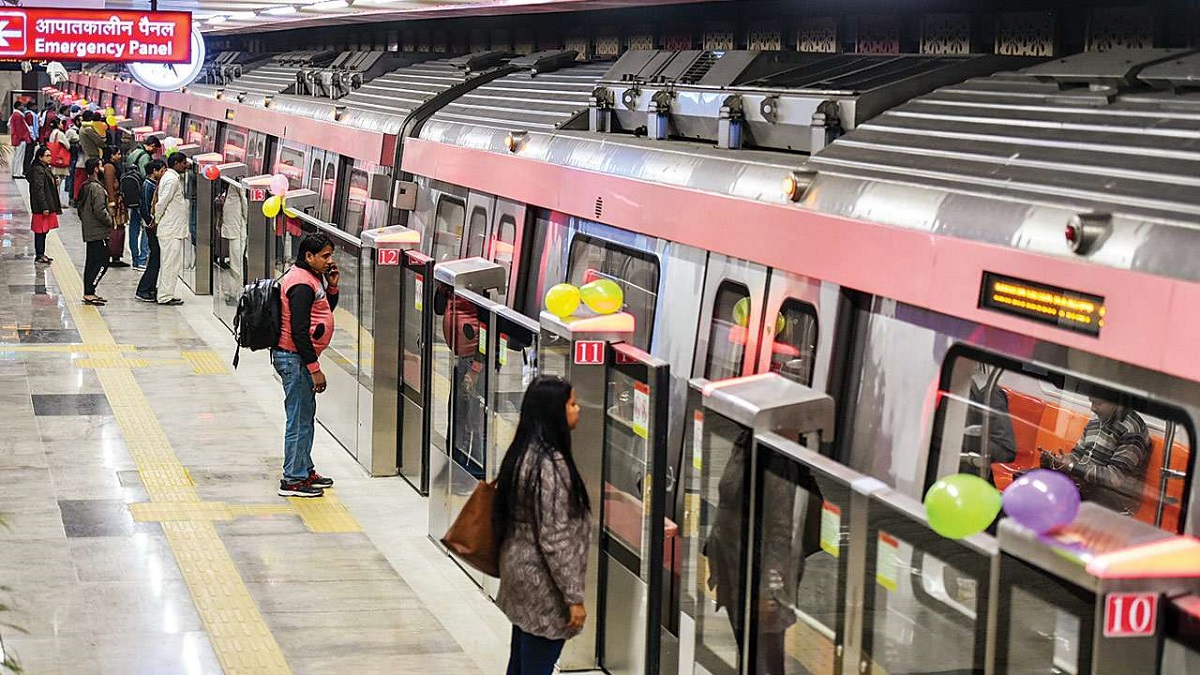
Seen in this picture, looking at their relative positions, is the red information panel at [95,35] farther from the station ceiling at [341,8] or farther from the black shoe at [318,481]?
the black shoe at [318,481]

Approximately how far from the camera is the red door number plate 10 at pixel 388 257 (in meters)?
10.5

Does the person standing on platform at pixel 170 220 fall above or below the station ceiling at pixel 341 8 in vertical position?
below

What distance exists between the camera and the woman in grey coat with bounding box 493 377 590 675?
5645mm

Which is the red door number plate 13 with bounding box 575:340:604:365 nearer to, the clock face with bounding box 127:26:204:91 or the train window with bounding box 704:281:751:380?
the train window with bounding box 704:281:751:380

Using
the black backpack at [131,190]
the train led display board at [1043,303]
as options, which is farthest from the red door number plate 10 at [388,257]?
the black backpack at [131,190]

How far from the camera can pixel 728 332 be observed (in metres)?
6.61

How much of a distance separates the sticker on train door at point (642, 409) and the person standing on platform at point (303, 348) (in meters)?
3.72

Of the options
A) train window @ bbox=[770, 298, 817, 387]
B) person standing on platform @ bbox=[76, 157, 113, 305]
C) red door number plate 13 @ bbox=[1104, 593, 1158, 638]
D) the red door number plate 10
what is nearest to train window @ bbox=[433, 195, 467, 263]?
the red door number plate 10

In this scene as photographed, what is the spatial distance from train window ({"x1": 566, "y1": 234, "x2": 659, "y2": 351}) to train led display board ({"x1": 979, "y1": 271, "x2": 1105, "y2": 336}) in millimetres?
2799

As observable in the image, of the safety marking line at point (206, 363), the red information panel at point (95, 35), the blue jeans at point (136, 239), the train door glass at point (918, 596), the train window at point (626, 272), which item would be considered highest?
the red information panel at point (95, 35)

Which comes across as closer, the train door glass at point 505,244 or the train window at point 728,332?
the train window at point 728,332

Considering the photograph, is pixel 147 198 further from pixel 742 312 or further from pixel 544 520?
pixel 544 520

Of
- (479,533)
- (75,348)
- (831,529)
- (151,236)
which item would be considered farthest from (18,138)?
(831,529)

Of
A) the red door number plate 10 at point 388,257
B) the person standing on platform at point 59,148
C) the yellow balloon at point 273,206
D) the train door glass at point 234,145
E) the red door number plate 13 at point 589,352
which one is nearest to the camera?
the red door number plate 13 at point 589,352
